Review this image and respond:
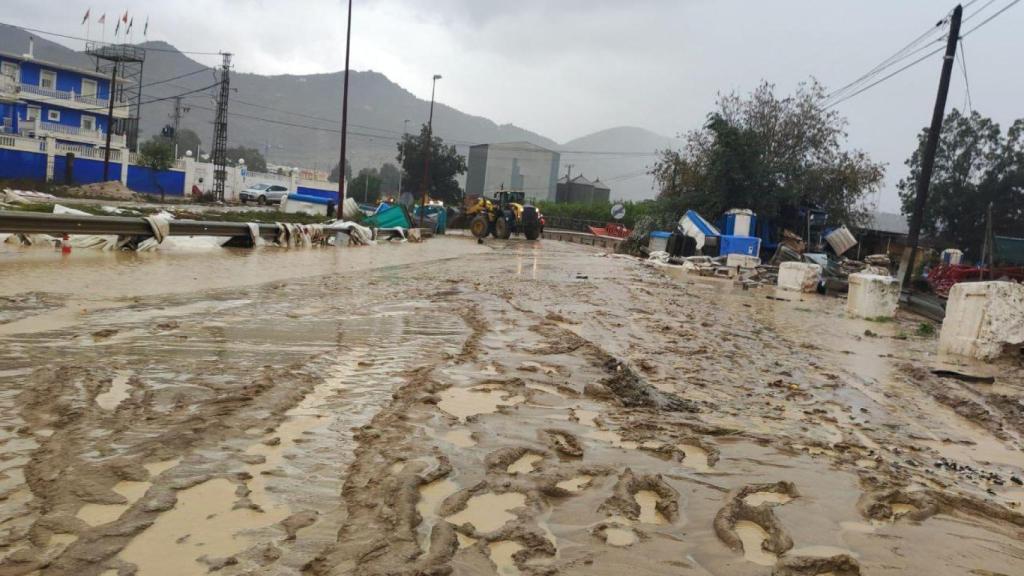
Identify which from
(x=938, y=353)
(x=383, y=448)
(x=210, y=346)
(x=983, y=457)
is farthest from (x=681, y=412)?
(x=938, y=353)

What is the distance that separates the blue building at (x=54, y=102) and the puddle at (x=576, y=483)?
2224 inches

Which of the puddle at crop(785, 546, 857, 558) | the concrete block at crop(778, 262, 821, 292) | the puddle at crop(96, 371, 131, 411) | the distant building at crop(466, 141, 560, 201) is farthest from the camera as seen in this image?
the distant building at crop(466, 141, 560, 201)

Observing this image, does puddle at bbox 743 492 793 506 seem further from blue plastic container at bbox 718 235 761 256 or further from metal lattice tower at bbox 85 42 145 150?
metal lattice tower at bbox 85 42 145 150

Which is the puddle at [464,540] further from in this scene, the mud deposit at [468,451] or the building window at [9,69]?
the building window at [9,69]

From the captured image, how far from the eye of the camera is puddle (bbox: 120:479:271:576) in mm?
1978

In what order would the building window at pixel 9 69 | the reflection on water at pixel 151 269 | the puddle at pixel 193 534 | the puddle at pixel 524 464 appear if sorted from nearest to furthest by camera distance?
1. the puddle at pixel 193 534
2. the puddle at pixel 524 464
3. the reflection on water at pixel 151 269
4. the building window at pixel 9 69

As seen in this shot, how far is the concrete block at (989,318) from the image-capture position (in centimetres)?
723

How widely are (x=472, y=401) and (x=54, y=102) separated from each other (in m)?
60.9

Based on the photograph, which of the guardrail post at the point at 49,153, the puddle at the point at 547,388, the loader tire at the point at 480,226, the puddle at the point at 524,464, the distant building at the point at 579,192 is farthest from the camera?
the distant building at the point at 579,192

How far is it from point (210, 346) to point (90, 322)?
1461 mm

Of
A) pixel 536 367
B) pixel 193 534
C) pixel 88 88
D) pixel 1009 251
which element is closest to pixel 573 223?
pixel 1009 251

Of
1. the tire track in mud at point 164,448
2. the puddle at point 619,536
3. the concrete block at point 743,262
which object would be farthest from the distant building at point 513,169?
the puddle at point 619,536

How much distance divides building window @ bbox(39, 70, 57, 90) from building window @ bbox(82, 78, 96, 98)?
2148mm

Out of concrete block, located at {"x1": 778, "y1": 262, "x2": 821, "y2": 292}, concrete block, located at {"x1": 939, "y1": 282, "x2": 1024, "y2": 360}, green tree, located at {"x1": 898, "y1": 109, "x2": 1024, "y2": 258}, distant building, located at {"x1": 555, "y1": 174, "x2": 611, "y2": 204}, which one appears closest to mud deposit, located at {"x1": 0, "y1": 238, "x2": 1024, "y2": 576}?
concrete block, located at {"x1": 939, "y1": 282, "x2": 1024, "y2": 360}
